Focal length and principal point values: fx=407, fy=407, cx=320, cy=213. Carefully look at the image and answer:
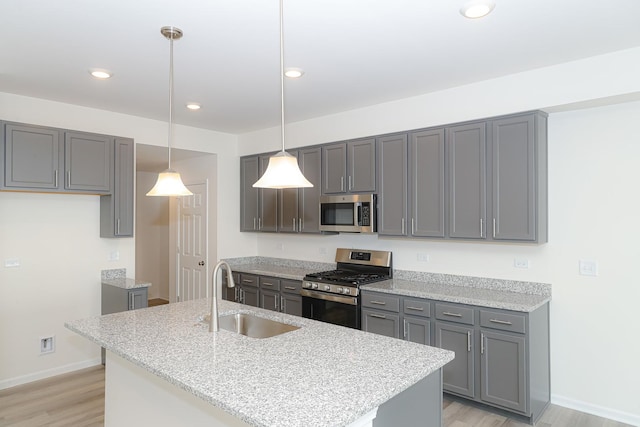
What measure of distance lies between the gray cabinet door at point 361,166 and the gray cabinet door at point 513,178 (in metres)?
1.16

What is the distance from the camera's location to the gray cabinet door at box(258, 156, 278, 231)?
5.03 m

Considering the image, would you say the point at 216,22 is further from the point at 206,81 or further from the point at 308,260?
the point at 308,260

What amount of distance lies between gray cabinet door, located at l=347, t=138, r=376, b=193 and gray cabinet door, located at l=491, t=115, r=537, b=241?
1161 millimetres

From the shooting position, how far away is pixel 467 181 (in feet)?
11.2

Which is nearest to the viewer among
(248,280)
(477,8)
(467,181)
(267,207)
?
(477,8)

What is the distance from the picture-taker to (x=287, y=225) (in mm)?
4887

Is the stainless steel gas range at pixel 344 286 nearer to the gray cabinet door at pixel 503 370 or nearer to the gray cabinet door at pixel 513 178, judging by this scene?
the gray cabinet door at pixel 503 370

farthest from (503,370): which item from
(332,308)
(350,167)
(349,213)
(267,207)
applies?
(267,207)

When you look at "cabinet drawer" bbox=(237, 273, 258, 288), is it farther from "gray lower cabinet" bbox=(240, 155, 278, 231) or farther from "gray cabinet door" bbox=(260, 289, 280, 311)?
"gray lower cabinet" bbox=(240, 155, 278, 231)

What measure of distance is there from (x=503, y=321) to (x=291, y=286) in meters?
2.19

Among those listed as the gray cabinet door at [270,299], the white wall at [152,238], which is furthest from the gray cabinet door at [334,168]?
the white wall at [152,238]

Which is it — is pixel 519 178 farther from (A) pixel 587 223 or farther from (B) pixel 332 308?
(B) pixel 332 308

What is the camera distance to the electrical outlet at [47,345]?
3971mm

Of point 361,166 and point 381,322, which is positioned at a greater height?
point 361,166
